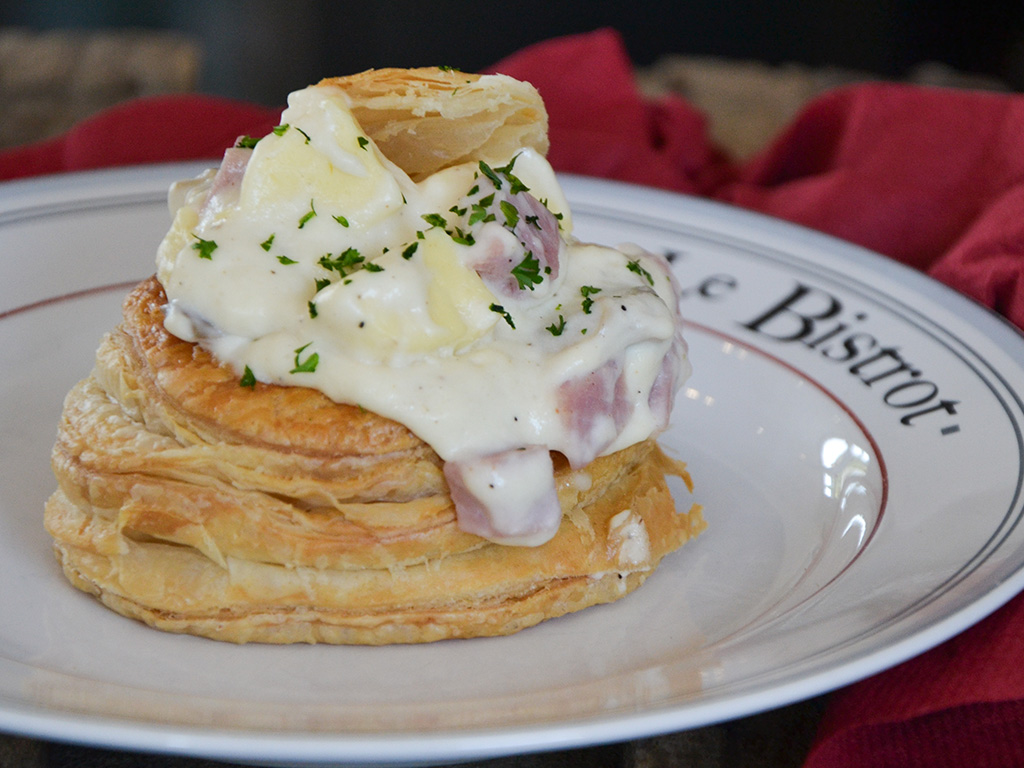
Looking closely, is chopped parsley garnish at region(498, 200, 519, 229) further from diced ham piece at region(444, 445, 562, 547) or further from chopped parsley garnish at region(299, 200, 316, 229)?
diced ham piece at region(444, 445, 562, 547)

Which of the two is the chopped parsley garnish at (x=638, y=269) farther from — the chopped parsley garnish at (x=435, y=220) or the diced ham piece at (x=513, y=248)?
the chopped parsley garnish at (x=435, y=220)

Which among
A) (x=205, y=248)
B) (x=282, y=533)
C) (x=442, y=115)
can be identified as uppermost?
(x=442, y=115)

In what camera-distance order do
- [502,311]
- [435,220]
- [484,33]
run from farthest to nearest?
[484,33] → [435,220] → [502,311]

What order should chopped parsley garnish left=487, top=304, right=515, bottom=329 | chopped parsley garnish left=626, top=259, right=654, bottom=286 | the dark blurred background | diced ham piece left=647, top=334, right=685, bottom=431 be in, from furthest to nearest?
1. the dark blurred background
2. chopped parsley garnish left=626, top=259, right=654, bottom=286
3. diced ham piece left=647, top=334, right=685, bottom=431
4. chopped parsley garnish left=487, top=304, right=515, bottom=329

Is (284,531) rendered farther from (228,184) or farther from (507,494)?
(228,184)

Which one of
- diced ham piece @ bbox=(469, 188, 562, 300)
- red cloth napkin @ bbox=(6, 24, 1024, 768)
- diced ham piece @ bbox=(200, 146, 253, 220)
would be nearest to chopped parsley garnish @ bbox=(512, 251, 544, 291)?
diced ham piece @ bbox=(469, 188, 562, 300)

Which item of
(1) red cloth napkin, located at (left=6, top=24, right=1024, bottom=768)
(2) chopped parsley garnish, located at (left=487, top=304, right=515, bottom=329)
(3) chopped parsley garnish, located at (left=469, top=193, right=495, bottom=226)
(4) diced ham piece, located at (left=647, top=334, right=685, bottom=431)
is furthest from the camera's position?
(1) red cloth napkin, located at (left=6, top=24, right=1024, bottom=768)

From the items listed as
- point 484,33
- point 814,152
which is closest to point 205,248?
point 814,152
